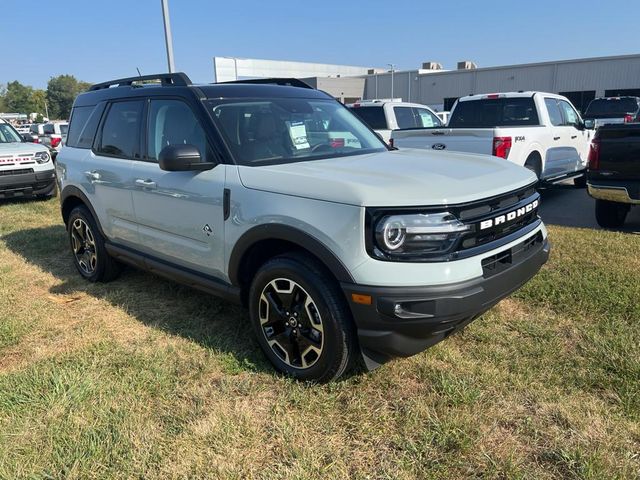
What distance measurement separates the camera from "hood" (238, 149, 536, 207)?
259 centimetres

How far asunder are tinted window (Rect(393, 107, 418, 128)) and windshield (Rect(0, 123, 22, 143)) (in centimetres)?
797

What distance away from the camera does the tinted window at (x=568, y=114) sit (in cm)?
918

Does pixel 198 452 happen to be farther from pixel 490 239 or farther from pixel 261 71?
pixel 261 71

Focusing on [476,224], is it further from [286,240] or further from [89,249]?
[89,249]

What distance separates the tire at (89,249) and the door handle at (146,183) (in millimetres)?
1103

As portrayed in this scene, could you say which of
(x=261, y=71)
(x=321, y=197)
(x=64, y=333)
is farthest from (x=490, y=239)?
(x=261, y=71)

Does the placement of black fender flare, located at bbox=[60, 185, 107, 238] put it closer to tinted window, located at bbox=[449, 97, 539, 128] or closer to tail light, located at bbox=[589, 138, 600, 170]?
tail light, located at bbox=[589, 138, 600, 170]

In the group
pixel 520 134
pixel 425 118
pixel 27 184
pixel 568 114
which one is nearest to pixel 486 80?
pixel 425 118

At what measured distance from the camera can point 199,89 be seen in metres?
3.63

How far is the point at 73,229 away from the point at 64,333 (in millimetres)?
1702

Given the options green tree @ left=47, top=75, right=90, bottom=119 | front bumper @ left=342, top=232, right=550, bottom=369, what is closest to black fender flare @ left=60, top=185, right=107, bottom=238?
front bumper @ left=342, top=232, right=550, bottom=369

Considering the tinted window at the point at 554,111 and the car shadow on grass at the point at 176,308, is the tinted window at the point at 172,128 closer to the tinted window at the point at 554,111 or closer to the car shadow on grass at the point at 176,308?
the car shadow on grass at the point at 176,308

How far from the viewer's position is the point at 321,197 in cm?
275

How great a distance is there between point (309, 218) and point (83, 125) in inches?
133
